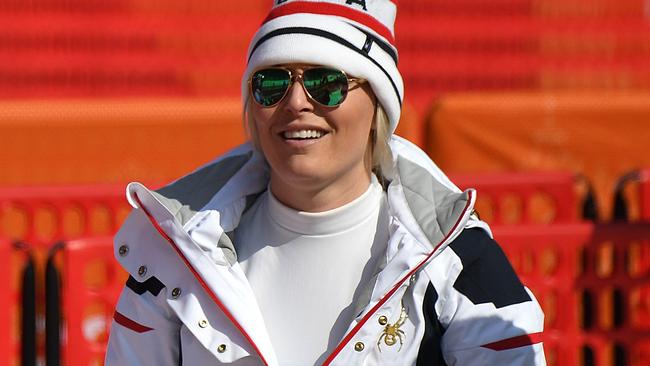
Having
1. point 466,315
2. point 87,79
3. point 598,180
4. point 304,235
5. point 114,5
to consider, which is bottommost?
point 466,315

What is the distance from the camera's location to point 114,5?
748 centimetres

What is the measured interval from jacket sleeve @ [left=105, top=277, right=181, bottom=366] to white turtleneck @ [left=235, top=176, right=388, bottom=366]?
0.71ft

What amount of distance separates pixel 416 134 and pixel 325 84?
3634 mm

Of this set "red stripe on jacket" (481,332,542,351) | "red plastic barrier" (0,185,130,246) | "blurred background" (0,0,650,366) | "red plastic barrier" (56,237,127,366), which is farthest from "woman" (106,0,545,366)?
"red plastic barrier" (0,185,130,246)

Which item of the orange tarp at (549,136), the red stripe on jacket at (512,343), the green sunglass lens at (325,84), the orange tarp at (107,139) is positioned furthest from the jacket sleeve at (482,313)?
the orange tarp at (549,136)

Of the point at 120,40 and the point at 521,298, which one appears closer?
the point at 521,298

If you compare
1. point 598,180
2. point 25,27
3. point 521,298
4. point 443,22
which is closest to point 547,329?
point 521,298

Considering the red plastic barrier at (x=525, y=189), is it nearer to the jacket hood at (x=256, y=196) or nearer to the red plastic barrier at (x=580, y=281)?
the red plastic barrier at (x=580, y=281)

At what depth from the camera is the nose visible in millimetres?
2703

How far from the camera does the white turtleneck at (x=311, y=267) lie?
276 centimetres

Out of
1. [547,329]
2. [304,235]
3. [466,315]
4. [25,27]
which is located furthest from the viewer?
[25,27]

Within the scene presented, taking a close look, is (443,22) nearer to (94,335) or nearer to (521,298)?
(94,335)

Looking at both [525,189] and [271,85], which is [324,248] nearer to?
[271,85]

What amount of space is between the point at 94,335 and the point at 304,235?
1.73 metres
